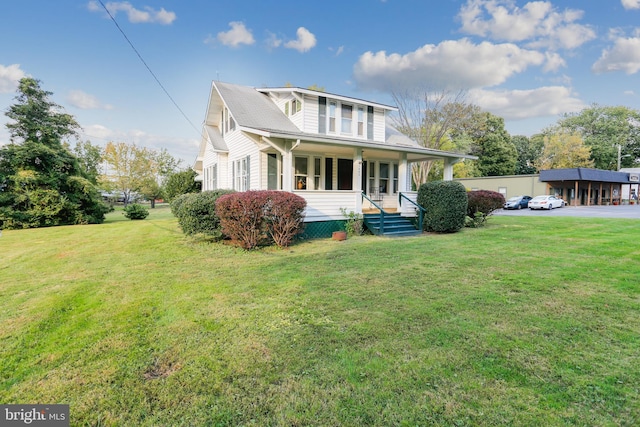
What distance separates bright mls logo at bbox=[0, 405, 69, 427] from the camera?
2.12 meters

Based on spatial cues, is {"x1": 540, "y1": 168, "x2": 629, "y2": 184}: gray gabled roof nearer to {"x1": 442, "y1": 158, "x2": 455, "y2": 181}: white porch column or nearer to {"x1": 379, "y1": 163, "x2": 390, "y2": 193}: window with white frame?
{"x1": 442, "y1": 158, "x2": 455, "y2": 181}: white porch column

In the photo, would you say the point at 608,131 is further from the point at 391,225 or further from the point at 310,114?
the point at 310,114

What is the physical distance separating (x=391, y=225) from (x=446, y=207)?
6.88ft

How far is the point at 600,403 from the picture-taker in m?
2.20

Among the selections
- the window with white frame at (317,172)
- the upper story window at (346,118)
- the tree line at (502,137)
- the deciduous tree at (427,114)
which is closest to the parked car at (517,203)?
the tree line at (502,137)

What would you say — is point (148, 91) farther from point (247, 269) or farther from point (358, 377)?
point (358, 377)

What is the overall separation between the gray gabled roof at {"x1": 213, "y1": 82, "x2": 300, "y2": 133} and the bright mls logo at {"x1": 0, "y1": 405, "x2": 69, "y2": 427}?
33.0 feet

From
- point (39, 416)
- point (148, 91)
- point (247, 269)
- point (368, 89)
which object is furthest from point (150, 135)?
point (39, 416)

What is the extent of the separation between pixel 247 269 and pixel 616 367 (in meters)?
5.44

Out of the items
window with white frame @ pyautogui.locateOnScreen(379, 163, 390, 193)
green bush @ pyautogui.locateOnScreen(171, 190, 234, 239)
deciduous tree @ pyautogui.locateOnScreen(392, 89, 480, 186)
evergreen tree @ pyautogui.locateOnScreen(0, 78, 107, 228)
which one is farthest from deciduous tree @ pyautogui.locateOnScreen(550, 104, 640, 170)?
evergreen tree @ pyautogui.locateOnScreen(0, 78, 107, 228)

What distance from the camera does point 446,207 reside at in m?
11.0

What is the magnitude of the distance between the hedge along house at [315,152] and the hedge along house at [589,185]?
85.6 ft

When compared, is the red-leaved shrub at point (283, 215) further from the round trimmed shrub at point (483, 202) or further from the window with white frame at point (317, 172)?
the round trimmed shrub at point (483, 202)

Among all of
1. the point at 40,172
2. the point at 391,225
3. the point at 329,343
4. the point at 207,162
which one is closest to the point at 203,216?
the point at 391,225
